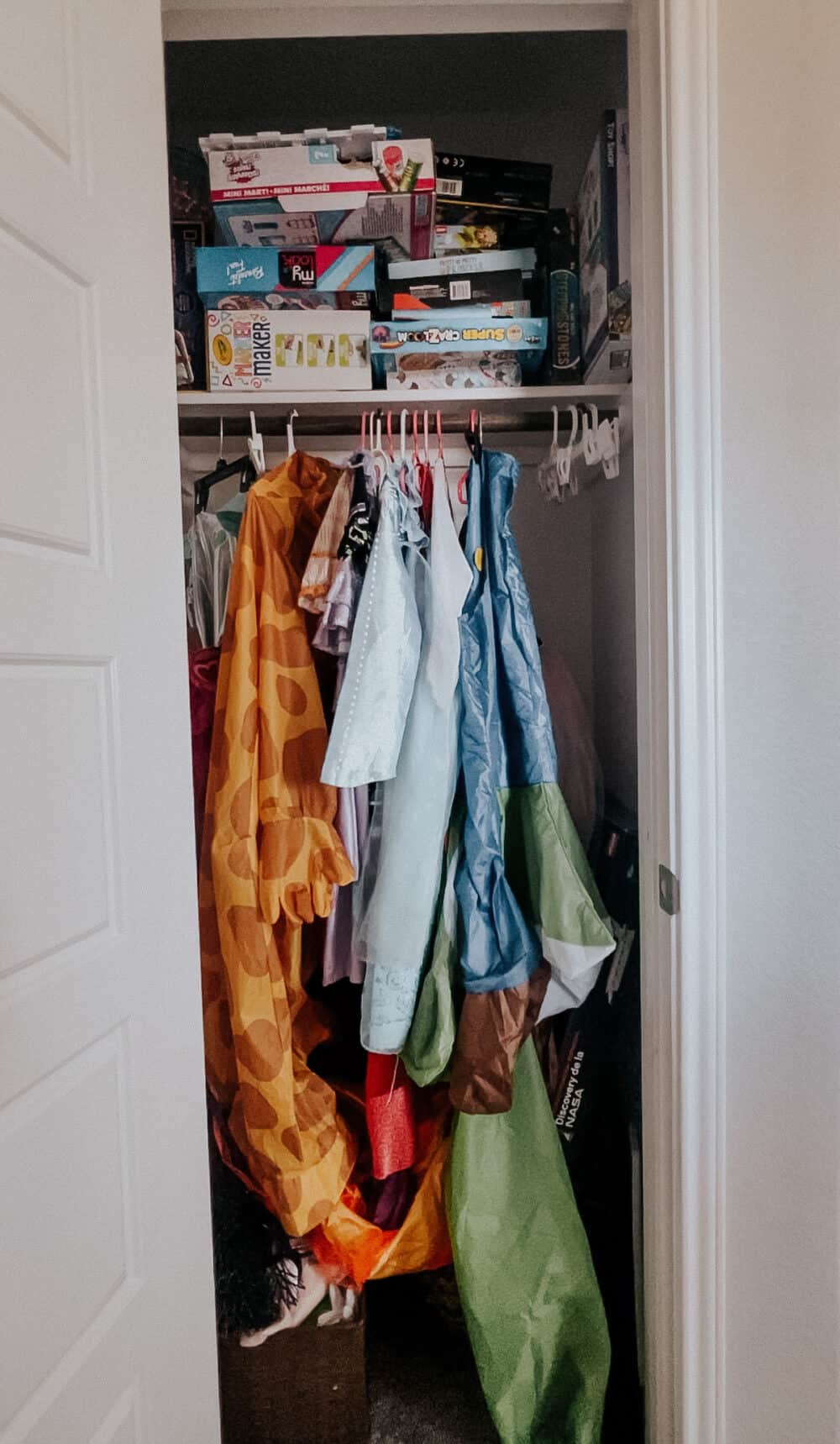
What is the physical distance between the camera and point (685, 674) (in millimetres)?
971

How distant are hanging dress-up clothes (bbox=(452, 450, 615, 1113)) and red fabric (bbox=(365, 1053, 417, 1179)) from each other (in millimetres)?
131

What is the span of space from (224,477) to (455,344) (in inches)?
16.8

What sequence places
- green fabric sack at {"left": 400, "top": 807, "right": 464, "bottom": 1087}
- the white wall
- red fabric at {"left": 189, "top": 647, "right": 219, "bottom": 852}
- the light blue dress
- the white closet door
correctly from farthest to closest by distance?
1. red fabric at {"left": 189, "top": 647, "right": 219, "bottom": 852}
2. green fabric sack at {"left": 400, "top": 807, "right": 464, "bottom": 1087}
3. the light blue dress
4. the white wall
5. the white closet door

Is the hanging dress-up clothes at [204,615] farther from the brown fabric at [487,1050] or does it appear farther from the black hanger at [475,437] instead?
the brown fabric at [487,1050]

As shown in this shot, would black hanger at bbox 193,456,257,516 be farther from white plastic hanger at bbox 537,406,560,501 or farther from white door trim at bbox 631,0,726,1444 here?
white door trim at bbox 631,0,726,1444

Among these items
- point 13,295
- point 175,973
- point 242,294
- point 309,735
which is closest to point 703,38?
point 242,294

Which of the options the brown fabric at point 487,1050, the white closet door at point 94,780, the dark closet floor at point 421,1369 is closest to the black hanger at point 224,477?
the white closet door at point 94,780

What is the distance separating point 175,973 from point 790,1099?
756 millimetres

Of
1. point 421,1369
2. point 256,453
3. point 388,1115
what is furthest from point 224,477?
point 421,1369

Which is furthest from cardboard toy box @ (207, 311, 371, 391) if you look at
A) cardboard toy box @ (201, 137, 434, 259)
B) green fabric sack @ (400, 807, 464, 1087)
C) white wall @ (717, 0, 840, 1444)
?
green fabric sack @ (400, 807, 464, 1087)

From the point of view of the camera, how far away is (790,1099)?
0.99 meters

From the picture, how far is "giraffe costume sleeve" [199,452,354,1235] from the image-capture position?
1.11 metres

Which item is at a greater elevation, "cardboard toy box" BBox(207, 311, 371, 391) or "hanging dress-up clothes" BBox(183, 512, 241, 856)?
"cardboard toy box" BBox(207, 311, 371, 391)

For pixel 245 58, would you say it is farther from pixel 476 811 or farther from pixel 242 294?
pixel 476 811
